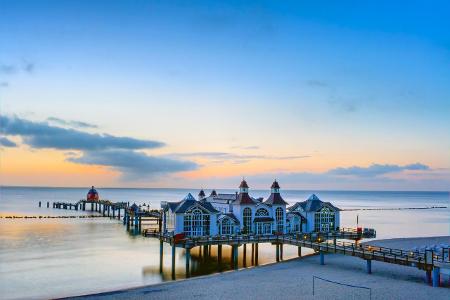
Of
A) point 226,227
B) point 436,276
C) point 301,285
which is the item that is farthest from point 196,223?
point 436,276

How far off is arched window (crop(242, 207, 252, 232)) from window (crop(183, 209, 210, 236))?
468cm

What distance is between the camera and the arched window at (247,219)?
177 ft

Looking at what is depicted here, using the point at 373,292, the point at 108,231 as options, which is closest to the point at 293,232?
the point at 373,292

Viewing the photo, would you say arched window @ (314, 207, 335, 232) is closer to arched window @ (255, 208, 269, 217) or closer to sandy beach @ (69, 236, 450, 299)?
arched window @ (255, 208, 269, 217)

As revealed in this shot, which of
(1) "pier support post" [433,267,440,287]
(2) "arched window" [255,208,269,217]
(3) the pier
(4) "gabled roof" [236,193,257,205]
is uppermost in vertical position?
(4) "gabled roof" [236,193,257,205]

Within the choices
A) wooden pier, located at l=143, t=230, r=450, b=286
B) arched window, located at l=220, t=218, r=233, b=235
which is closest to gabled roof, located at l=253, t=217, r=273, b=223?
arched window, located at l=220, t=218, r=233, b=235

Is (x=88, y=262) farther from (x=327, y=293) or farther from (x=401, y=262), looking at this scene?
(x=401, y=262)

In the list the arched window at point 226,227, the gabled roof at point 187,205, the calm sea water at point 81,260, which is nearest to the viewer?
the calm sea water at point 81,260

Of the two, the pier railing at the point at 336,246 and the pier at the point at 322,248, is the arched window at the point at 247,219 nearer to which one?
the pier at the point at 322,248

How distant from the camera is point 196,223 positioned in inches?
2025

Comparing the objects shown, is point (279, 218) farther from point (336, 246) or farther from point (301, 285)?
point (301, 285)

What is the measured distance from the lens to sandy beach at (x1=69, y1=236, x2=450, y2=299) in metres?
31.7

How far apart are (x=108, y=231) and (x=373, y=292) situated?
61071 mm

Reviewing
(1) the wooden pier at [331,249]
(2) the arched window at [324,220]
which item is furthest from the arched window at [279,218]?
(2) the arched window at [324,220]
